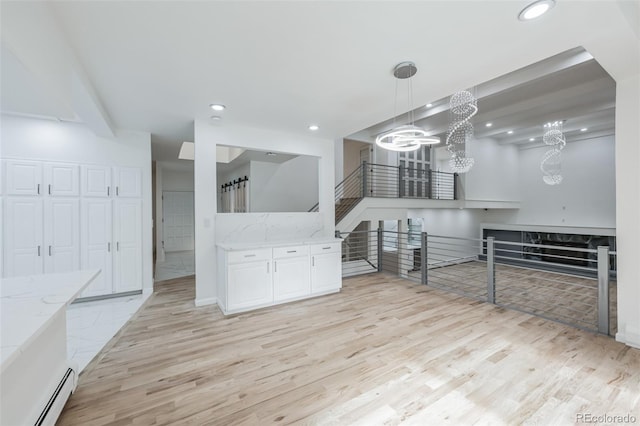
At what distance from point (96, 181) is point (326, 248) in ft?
12.4

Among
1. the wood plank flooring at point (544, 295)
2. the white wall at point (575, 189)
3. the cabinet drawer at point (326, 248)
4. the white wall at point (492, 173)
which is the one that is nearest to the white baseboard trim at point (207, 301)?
the cabinet drawer at point (326, 248)

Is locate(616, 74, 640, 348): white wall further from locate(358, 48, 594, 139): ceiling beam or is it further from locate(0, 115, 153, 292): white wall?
locate(0, 115, 153, 292): white wall

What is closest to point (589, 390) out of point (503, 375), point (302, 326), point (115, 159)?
point (503, 375)

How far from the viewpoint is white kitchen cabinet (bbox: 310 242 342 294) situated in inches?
169

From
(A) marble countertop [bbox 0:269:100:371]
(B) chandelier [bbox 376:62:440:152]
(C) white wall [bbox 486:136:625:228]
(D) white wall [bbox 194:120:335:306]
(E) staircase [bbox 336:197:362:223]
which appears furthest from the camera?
(C) white wall [bbox 486:136:625:228]

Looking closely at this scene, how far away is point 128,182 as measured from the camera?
4398 millimetres

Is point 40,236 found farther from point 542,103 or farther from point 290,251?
point 542,103

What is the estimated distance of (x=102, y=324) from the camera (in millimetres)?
3348

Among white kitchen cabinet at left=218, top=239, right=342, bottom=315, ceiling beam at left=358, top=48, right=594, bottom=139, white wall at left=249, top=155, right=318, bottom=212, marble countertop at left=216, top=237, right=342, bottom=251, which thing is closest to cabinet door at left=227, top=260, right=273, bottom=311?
white kitchen cabinet at left=218, top=239, right=342, bottom=315

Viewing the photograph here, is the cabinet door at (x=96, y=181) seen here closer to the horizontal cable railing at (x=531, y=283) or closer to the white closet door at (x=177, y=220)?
the horizontal cable railing at (x=531, y=283)

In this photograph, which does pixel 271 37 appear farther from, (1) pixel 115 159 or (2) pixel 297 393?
(1) pixel 115 159

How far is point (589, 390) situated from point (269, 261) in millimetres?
3416

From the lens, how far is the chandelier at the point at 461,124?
305 centimetres

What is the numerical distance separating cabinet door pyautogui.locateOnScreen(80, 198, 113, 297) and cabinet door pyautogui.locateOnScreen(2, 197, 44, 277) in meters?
0.47
